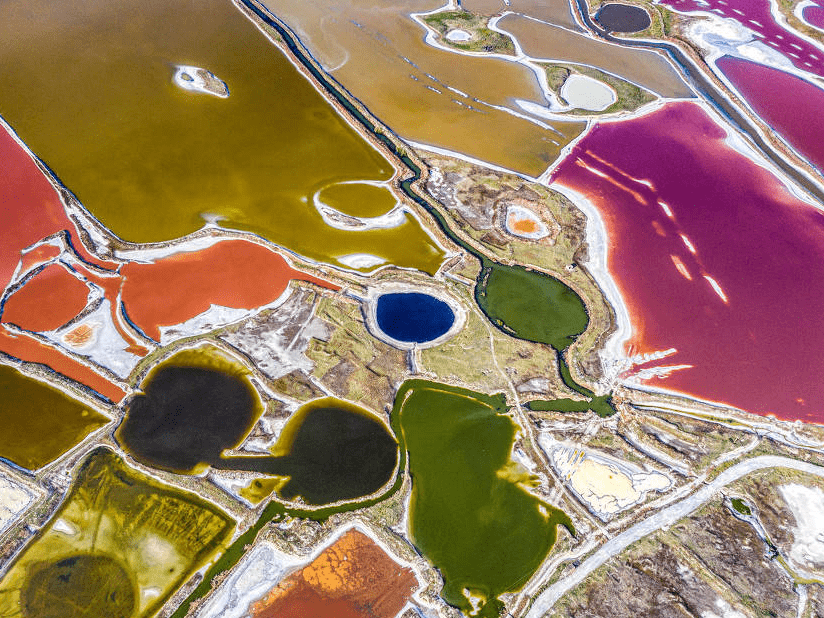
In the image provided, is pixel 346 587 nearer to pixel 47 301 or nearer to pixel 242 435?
pixel 242 435

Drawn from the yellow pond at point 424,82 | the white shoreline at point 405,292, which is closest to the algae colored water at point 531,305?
the white shoreline at point 405,292

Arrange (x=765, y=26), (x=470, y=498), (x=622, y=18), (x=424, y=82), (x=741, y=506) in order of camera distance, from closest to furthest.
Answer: (x=470, y=498) < (x=741, y=506) < (x=424, y=82) < (x=765, y=26) < (x=622, y=18)

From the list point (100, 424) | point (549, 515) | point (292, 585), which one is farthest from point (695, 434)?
point (100, 424)

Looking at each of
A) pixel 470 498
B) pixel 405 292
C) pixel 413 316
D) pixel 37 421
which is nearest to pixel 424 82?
pixel 405 292

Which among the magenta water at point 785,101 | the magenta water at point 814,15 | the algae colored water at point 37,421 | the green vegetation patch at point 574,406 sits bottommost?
the algae colored water at point 37,421

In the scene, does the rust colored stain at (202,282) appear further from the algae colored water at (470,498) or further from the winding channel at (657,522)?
the winding channel at (657,522)

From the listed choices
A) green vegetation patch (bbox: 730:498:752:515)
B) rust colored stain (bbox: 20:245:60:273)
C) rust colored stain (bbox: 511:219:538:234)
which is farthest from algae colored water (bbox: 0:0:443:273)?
green vegetation patch (bbox: 730:498:752:515)
